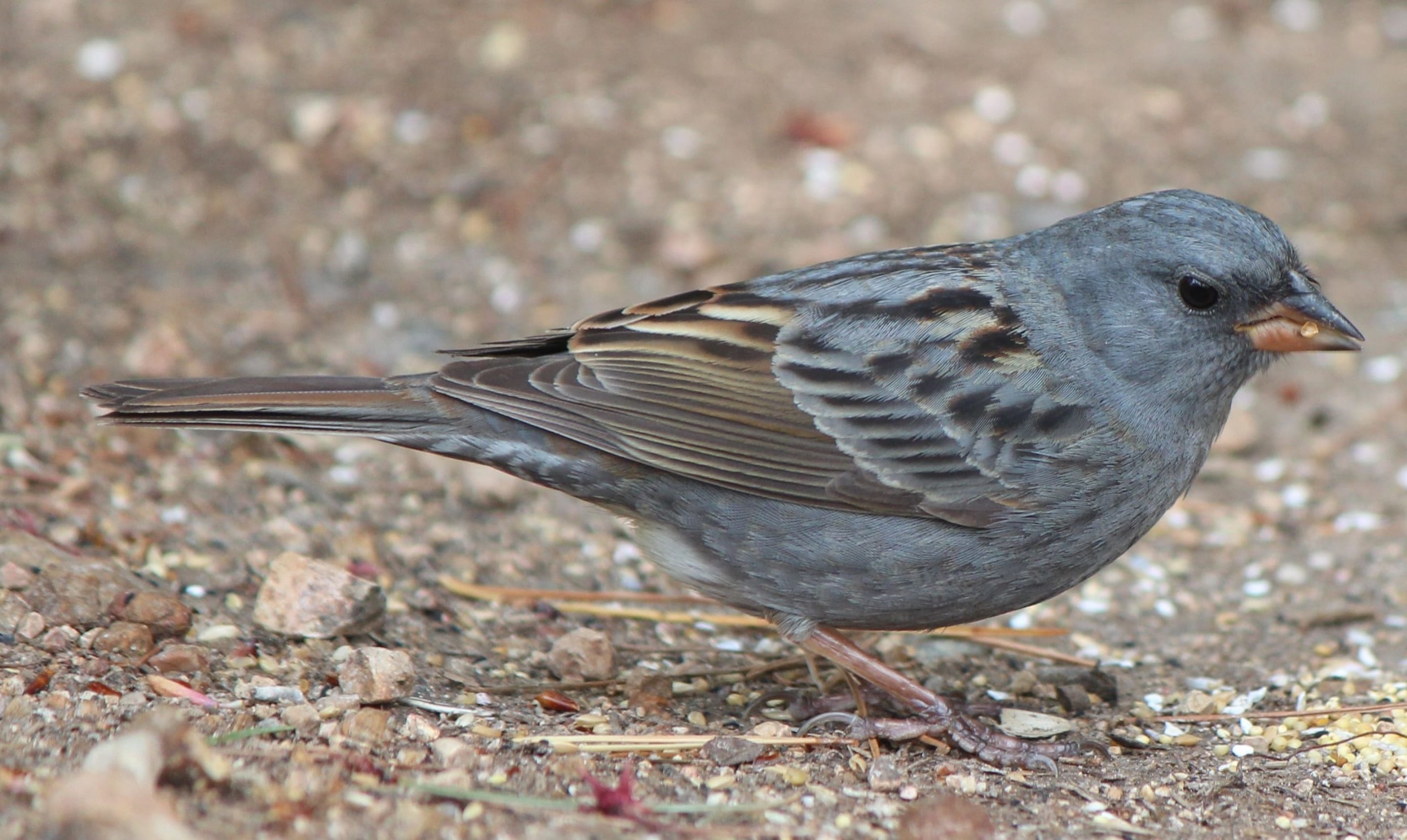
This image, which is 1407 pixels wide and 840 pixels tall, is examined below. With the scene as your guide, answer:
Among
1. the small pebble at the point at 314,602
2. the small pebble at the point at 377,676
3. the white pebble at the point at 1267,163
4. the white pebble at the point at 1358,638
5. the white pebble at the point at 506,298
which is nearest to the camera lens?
the small pebble at the point at 377,676

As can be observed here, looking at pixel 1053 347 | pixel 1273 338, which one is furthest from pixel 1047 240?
pixel 1273 338

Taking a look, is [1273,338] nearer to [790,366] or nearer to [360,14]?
[790,366]

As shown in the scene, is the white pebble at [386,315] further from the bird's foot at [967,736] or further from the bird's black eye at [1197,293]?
the bird's black eye at [1197,293]

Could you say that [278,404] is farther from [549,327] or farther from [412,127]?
[412,127]

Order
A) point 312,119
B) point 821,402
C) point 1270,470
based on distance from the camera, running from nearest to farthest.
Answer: point 821,402 → point 1270,470 → point 312,119

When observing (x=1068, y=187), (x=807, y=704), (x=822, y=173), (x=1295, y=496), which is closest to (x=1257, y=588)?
(x=1295, y=496)

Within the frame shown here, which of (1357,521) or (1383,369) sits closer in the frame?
(1357,521)

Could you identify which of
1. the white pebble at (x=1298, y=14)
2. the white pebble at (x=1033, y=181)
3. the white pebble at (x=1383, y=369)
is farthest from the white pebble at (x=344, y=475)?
the white pebble at (x=1298, y=14)
